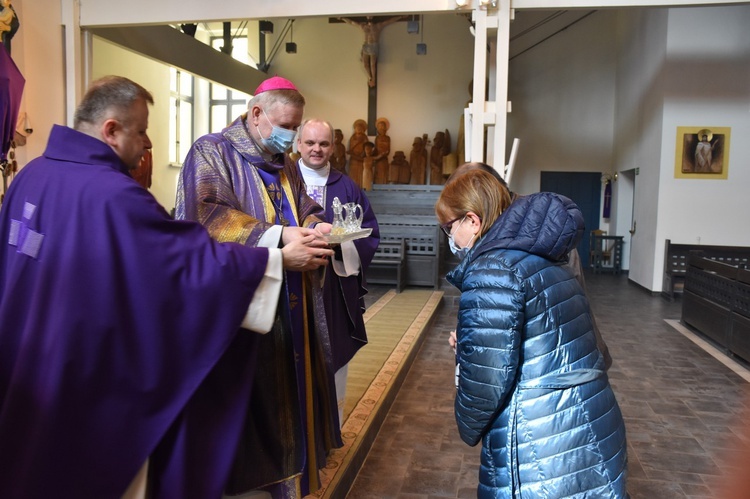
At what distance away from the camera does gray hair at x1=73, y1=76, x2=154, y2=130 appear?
4.90 feet

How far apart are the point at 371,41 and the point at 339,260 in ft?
36.7

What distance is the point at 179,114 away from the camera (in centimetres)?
1287

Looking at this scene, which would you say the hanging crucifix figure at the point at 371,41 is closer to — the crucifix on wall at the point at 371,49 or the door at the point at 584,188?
the crucifix on wall at the point at 371,49

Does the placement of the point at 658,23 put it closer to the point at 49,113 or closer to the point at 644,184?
the point at 644,184

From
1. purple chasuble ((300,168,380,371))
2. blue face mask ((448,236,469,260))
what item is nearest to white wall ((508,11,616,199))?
purple chasuble ((300,168,380,371))

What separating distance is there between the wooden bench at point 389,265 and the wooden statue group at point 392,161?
12.6 ft

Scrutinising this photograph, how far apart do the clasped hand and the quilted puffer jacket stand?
53cm

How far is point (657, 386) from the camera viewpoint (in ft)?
15.3

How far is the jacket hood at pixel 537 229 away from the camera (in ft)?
4.97

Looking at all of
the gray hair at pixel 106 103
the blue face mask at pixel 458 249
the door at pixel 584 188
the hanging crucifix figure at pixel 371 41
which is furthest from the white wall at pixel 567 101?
the gray hair at pixel 106 103

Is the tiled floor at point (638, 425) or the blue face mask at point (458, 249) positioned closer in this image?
the blue face mask at point (458, 249)

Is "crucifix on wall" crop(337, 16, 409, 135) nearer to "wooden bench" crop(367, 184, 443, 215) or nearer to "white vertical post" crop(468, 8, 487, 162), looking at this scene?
"wooden bench" crop(367, 184, 443, 215)

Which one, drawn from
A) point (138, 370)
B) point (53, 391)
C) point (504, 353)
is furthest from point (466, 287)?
point (53, 391)

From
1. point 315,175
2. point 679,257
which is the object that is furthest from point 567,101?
point 315,175
